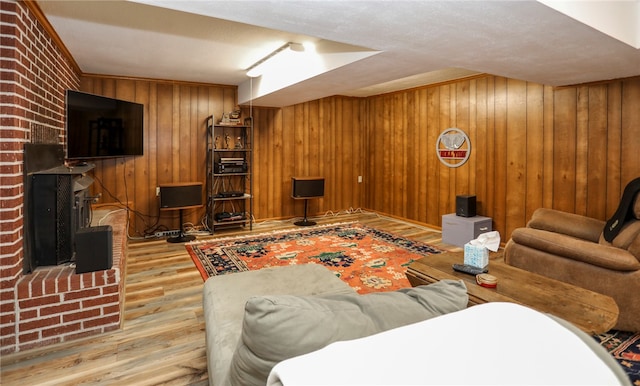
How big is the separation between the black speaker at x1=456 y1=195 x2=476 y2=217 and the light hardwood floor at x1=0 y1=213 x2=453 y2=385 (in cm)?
329

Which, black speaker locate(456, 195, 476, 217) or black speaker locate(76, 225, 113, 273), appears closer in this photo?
black speaker locate(76, 225, 113, 273)

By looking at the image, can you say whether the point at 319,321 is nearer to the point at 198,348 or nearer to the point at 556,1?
the point at 198,348

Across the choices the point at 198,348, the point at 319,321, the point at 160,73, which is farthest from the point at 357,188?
the point at 319,321

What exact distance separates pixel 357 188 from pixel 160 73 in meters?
3.81

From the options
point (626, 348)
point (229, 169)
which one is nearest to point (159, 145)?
point (229, 169)

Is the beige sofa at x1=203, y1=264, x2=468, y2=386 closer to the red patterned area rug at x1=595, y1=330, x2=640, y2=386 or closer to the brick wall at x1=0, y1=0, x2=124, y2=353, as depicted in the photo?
the brick wall at x1=0, y1=0, x2=124, y2=353

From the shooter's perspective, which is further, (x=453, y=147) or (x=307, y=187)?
(x=307, y=187)

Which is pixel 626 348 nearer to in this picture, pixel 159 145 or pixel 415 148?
pixel 415 148

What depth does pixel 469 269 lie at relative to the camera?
2.18 m

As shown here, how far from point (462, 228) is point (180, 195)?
3.65 m

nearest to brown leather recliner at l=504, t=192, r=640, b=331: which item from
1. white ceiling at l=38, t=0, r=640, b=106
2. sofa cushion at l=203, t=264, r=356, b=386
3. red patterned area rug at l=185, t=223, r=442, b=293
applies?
red patterned area rug at l=185, t=223, r=442, b=293

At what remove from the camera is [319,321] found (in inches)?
35.1

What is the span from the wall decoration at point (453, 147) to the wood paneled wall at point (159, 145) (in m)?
3.23

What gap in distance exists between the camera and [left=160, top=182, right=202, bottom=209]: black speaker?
4.52m
